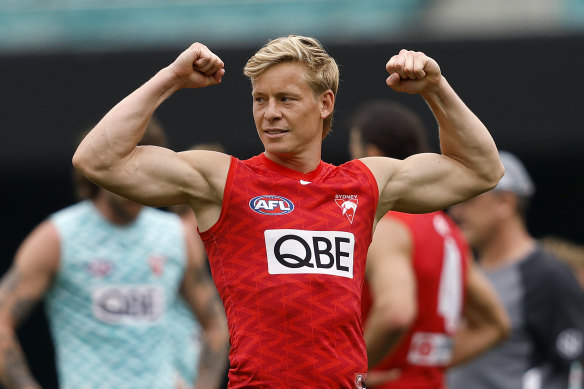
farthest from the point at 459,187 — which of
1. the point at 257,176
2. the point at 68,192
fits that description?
the point at 68,192

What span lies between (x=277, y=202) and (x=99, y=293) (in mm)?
2368

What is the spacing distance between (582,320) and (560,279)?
35 cm

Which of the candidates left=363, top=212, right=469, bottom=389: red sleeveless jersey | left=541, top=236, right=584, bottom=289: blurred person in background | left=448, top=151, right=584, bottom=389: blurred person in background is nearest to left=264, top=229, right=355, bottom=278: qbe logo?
left=363, top=212, right=469, bottom=389: red sleeveless jersey

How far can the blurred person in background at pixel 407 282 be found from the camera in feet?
17.4

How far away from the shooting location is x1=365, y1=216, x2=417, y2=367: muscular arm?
17.3 ft

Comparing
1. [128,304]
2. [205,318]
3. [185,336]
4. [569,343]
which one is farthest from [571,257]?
[128,304]

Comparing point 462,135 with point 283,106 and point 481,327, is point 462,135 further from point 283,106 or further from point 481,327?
point 481,327

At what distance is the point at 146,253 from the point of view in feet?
20.0

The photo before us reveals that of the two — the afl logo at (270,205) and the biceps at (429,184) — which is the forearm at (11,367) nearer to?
the afl logo at (270,205)

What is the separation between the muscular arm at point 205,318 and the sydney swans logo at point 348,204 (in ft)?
8.45

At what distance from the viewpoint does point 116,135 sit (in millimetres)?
3695

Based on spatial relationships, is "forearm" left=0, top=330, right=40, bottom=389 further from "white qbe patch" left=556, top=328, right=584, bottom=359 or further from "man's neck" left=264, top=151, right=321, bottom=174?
"white qbe patch" left=556, top=328, right=584, bottom=359

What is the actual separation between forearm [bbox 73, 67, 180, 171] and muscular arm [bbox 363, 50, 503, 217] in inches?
34.7

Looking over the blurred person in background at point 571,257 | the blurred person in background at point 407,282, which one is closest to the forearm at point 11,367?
the blurred person in background at point 407,282
